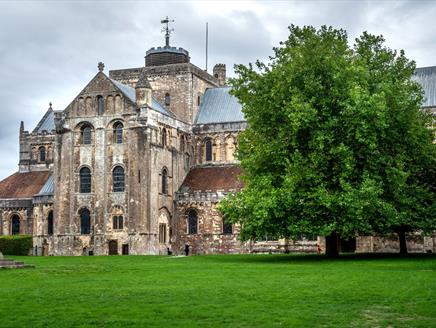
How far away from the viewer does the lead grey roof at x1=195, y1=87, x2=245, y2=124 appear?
279ft

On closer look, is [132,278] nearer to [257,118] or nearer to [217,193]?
[257,118]

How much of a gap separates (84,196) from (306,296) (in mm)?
52462

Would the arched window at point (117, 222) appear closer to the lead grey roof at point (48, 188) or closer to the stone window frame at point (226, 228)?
the stone window frame at point (226, 228)

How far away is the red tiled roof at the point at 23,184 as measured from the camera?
85375 millimetres

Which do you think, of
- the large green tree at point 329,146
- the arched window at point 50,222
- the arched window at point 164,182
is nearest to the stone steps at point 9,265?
the large green tree at point 329,146

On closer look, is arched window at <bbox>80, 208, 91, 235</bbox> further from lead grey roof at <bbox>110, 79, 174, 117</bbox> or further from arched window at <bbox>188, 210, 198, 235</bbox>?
lead grey roof at <bbox>110, 79, 174, 117</bbox>

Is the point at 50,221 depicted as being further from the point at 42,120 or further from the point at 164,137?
the point at 42,120

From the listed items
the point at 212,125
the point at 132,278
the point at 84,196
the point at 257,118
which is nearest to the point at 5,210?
the point at 84,196

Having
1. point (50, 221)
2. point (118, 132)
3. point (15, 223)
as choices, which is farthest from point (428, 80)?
point (15, 223)

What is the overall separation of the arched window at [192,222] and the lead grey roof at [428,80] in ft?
83.3

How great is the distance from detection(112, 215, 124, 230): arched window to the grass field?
3770 centimetres

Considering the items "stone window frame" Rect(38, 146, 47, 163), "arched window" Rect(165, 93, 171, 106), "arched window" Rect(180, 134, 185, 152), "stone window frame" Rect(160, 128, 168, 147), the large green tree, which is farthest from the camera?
"stone window frame" Rect(38, 146, 47, 163)

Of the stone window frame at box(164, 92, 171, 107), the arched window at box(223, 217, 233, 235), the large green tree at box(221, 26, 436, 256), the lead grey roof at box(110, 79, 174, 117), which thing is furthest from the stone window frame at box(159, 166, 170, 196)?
the large green tree at box(221, 26, 436, 256)

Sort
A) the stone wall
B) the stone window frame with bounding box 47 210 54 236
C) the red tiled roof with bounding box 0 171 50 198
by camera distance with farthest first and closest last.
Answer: the red tiled roof with bounding box 0 171 50 198, the stone window frame with bounding box 47 210 54 236, the stone wall
